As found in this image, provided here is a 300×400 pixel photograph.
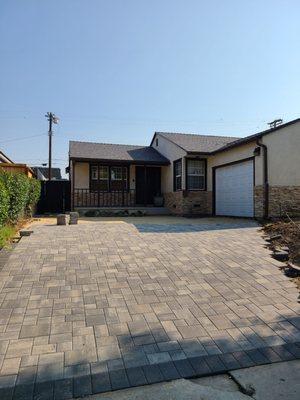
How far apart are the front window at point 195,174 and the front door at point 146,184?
11.0 feet

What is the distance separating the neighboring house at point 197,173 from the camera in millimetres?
12266

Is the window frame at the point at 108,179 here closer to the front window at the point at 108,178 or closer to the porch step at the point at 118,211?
the front window at the point at 108,178

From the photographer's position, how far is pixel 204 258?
6559mm

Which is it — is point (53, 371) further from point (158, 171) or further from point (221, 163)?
point (158, 171)

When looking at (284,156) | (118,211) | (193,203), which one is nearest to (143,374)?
(284,156)

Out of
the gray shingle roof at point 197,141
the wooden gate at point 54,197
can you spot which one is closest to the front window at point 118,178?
the wooden gate at point 54,197

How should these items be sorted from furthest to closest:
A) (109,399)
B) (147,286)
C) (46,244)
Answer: (46,244), (147,286), (109,399)

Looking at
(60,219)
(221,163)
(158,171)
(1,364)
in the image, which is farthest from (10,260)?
(158,171)

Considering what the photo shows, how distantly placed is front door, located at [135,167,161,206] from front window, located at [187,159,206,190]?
3.37 meters

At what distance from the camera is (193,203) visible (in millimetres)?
17062

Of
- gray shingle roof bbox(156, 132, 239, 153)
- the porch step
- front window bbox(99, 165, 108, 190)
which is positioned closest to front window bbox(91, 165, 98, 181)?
front window bbox(99, 165, 108, 190)

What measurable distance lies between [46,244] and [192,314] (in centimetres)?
451

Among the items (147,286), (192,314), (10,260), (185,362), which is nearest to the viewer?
(185,362)

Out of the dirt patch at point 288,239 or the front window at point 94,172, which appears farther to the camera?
the front window at point 94,172
